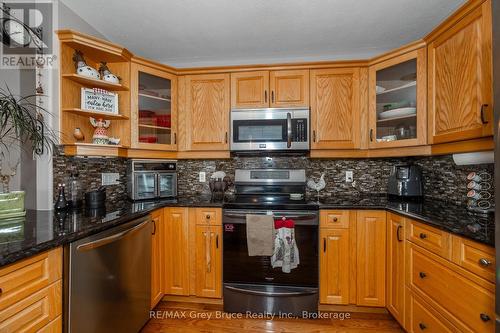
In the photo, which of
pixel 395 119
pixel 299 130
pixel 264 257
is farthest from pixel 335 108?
pixel 264 257

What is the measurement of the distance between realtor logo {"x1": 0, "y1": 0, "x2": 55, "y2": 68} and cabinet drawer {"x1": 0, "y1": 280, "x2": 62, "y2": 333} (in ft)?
4.96

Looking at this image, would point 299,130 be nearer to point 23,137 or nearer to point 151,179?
point 151,179

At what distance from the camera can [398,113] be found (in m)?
2.06

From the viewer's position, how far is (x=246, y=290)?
203 cm

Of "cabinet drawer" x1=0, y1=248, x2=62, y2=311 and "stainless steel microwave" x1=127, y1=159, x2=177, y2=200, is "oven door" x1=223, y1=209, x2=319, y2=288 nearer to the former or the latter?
"stainless steel microwave" x1=127, y1=159, x2=177, y2=200

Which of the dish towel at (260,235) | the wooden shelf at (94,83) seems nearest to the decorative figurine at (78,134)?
the wooden shelf at (94,83)

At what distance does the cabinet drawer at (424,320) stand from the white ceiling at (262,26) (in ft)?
6.72

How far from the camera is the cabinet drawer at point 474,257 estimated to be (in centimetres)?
106

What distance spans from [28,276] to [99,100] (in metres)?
1.42

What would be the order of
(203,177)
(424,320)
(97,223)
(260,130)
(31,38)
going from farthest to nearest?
(203,177) < (260,130) < (31,38) < (424,320) < (97,223)

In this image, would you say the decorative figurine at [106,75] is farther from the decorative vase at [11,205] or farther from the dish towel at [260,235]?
the dish towel at [260,235]

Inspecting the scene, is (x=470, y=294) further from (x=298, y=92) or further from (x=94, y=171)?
(x=94, y=171)

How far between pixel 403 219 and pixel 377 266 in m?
0.49

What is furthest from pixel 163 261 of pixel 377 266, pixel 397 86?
pixel 397 86
